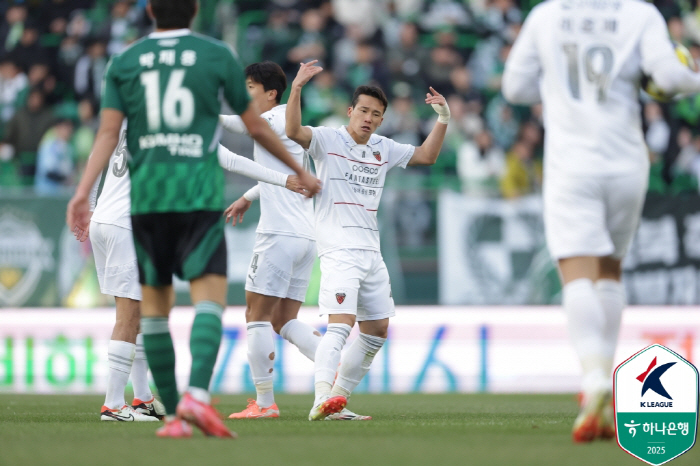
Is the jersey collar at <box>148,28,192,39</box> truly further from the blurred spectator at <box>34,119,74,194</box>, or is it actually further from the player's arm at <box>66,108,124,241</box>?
the blurred spectator at <box>34,119,74,194</box>

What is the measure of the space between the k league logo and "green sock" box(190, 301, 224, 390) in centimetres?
191

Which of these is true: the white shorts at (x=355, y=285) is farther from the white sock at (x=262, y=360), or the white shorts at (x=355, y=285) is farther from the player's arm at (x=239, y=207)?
Result: the player's arm at (x=239, y=207)

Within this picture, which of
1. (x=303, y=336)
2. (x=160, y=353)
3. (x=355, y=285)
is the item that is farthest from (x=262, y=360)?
(x=160, y=353)

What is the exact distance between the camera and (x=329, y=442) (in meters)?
5.07

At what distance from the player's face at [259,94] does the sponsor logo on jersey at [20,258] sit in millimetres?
5595

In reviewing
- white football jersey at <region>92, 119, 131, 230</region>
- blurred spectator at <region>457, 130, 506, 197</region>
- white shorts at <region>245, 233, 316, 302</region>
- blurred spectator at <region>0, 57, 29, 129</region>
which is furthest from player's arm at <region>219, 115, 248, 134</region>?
blurred spectator at <region>0, 57, 29, 129</region>

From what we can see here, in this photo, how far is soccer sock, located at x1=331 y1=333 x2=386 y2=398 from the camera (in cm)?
723

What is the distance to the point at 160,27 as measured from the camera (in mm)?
5344

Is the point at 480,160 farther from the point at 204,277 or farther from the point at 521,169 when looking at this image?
the point at 204,277

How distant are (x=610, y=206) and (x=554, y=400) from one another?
5.44m

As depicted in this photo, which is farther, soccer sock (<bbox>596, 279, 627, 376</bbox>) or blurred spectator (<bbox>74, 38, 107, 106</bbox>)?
blurred spectator (<bbox>74, 38, 107, 106</bbox>)

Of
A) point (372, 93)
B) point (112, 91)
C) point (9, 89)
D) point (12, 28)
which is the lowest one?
point (112, 91)

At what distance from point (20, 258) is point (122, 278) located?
5.71 meters

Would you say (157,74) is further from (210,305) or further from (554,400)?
(554,400)
